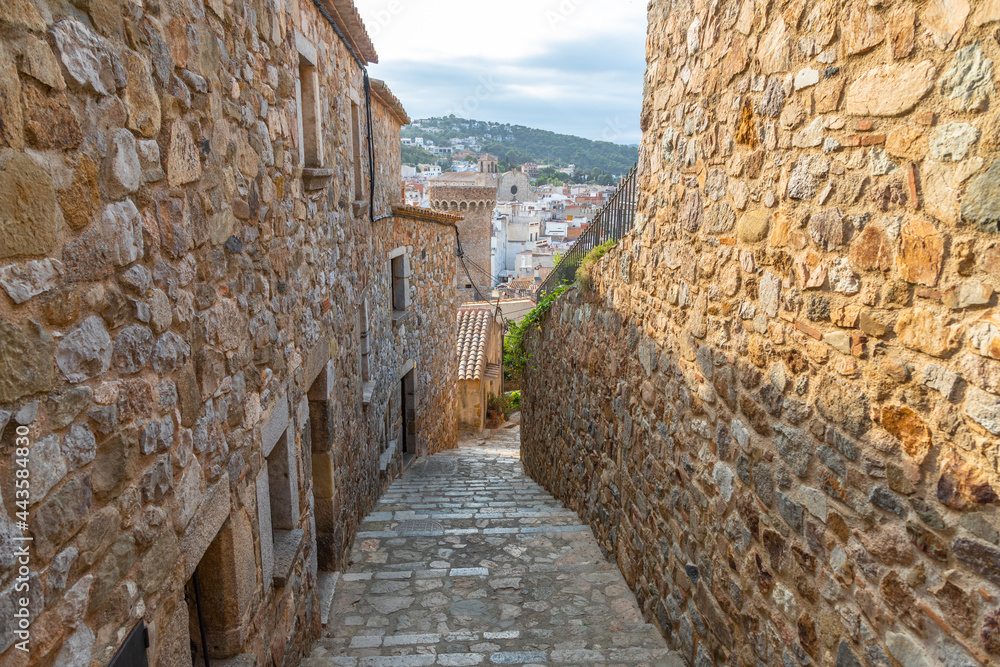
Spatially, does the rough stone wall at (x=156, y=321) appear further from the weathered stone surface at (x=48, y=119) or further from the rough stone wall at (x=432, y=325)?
the rough stone wall at (x=432, y=325)

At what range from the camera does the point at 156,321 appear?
1.91 m

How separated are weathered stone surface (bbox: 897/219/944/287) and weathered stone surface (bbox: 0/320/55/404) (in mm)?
2134

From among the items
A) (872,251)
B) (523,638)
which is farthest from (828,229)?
(523,638)

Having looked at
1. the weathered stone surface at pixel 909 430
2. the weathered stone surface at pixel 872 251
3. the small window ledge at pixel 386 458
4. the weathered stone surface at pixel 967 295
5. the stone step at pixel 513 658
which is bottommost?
the small window ledge at pixel 386 458

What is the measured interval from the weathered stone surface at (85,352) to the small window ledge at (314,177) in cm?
257

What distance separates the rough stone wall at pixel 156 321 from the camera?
131 cm

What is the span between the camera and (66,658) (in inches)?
56.9

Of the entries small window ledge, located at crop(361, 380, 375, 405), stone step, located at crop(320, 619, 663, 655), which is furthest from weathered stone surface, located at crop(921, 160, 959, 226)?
small window ledge, located at crop(361, 380, 375, 405)

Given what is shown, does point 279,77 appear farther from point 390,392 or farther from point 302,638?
point 390,392

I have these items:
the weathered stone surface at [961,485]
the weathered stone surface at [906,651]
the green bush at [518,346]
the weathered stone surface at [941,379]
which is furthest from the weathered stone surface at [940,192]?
the green bush at [518,346]

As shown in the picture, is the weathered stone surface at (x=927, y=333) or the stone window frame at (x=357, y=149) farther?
the stone window frame at (x=357, y=149)

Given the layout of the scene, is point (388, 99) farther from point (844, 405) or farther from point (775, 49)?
point (844, 405)

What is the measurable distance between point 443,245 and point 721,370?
9088 mm

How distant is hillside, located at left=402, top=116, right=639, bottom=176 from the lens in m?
100
